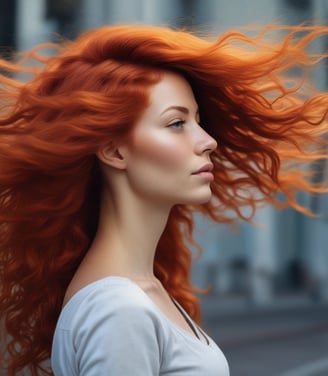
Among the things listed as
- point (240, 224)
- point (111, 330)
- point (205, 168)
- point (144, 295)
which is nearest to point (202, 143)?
point (205, 168)

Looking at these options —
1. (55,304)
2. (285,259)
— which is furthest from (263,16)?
(55,304)

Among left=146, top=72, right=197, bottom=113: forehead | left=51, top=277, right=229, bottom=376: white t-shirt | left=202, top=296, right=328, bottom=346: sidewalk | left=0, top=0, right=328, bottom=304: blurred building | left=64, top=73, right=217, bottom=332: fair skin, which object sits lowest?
left=202, top=296, right=328, bottom=346: sidewalk

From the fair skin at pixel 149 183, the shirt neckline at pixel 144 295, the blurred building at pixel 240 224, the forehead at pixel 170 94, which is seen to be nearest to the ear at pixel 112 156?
the fair skin at pixel 149 183

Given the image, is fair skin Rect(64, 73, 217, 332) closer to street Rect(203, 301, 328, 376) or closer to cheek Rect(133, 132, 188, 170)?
cheek Rect(133, 132, 188, 170)

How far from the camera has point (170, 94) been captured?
2162mm

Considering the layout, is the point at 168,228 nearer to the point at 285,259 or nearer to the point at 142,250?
the point at 142,250

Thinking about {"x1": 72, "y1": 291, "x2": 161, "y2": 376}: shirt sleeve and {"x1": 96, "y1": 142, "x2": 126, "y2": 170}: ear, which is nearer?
{"x1": 72, "y1": 291, "x2": 161, "y2": 376}: shirt sleeve

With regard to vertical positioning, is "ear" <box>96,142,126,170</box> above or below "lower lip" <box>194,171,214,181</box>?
above

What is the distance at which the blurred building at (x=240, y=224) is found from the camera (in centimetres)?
600

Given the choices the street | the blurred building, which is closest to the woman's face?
the blurred building

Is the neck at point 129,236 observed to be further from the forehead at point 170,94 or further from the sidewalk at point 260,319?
the sidewalk at point 260,319

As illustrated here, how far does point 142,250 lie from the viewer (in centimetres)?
220

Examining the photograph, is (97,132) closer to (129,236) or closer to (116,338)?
(129,236)

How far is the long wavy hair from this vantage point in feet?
6.95
